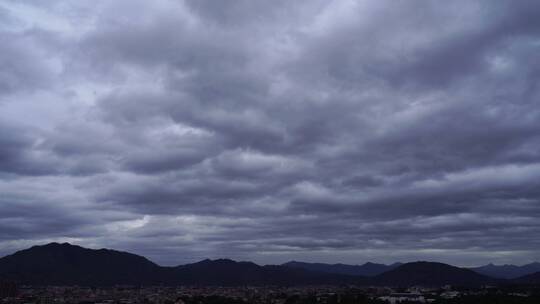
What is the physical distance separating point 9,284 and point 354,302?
11184cm

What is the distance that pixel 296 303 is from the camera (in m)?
146

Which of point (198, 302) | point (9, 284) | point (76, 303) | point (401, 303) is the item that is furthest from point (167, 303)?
point (9, 284)

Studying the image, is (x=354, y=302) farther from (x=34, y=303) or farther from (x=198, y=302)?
(x=34, y=303)

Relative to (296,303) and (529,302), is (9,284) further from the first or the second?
(529,302)

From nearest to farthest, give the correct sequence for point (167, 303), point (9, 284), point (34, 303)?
point (167, 303)
point (34, 303)
point (9, 284)

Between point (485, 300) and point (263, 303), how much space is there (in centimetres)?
5095

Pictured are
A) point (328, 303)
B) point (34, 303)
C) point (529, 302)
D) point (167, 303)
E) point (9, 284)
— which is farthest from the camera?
point (9, 284)

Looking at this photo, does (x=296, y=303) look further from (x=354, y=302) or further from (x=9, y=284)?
(x=9, y=284)

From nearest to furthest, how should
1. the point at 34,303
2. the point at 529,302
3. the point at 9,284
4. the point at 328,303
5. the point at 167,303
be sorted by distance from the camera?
the point at 529,302
the point at 328,303
the point at 167,303
the point at 34,303
the point at 9,284

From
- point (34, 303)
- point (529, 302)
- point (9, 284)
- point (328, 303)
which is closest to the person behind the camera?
point (529, 302)

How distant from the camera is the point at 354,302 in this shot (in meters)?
135

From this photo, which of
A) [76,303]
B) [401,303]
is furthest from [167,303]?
[401,303]

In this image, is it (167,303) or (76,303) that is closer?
(167,303)

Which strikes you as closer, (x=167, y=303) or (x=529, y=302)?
(x=529, y=302)
